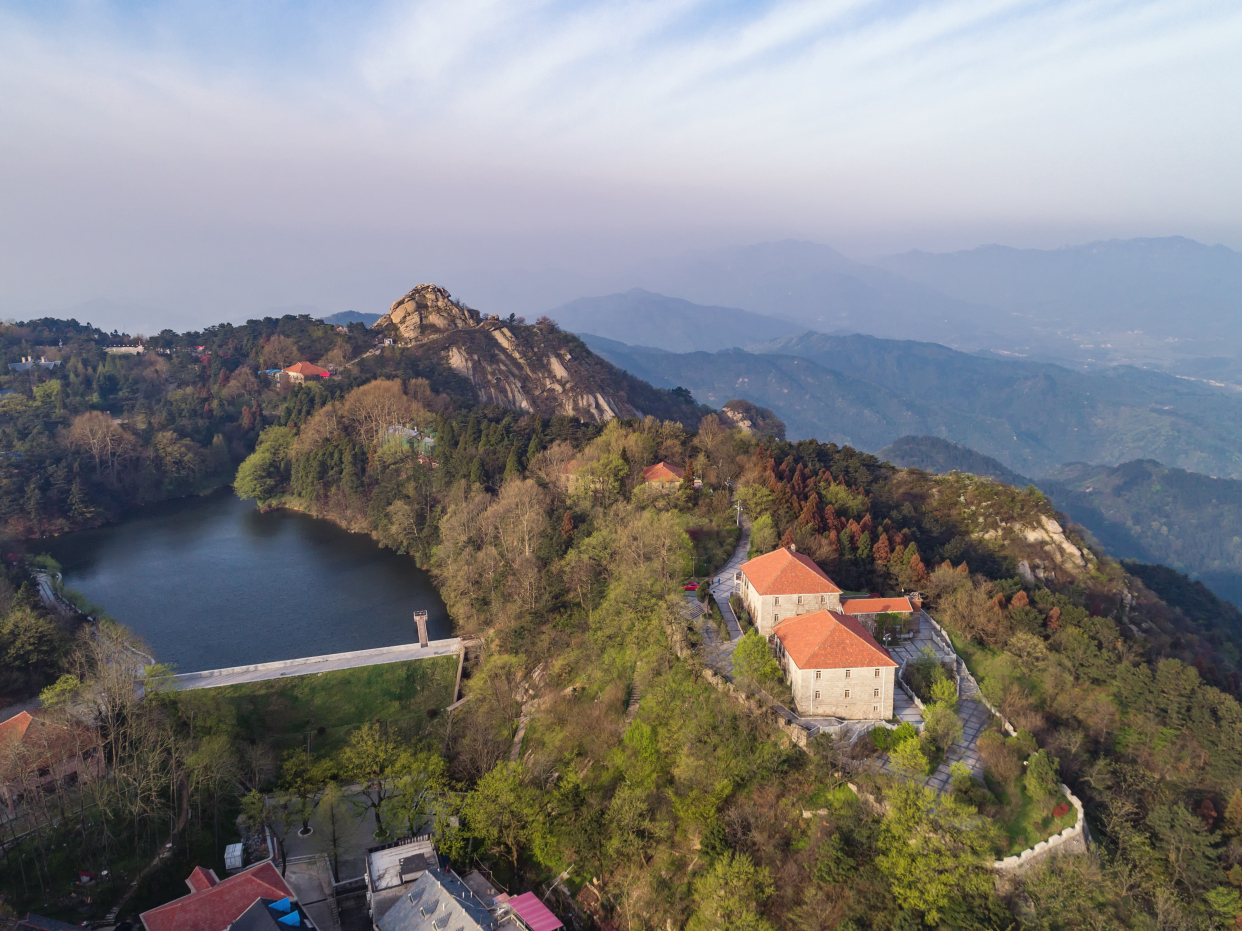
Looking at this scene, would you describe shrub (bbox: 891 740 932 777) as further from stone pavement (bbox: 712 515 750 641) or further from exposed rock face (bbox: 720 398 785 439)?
exposed rock face (bbox: 720 398 785 439)

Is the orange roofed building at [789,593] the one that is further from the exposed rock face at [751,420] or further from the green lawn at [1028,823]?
the exposed rock face at [751,420]

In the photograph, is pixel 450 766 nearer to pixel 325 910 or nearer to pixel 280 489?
pixel 325 910

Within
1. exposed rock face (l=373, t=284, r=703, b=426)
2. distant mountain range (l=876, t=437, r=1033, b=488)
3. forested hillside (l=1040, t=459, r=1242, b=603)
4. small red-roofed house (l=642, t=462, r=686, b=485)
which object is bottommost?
forested hillside (l=1040, t=459, r=1242, b=603)

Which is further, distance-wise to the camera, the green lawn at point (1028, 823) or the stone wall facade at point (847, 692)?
the stone wall facade at point (847, 692)

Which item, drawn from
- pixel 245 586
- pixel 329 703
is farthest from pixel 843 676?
pixel 245 586

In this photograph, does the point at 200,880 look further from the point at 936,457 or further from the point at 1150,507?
the point at 1150,507

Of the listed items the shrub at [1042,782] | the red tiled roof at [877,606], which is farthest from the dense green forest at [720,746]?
the red tiled roof at [877,606]

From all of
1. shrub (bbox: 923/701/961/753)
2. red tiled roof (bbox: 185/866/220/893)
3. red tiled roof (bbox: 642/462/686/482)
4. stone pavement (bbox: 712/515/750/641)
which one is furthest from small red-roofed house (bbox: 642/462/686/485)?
red tiled roof (bbox: 185/866/220/893)
